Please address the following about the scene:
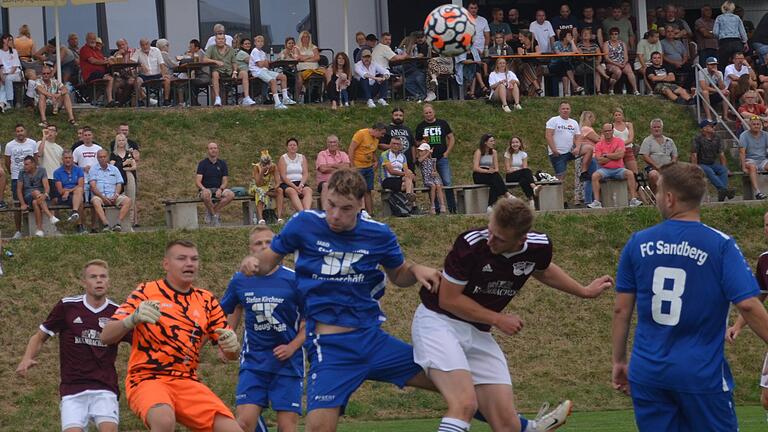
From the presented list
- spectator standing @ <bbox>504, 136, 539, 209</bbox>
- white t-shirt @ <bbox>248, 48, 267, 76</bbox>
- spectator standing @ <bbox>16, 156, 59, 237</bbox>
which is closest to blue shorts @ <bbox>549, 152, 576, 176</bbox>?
spectator standing @ <bbox>504, 136, 539, 209</bbox>

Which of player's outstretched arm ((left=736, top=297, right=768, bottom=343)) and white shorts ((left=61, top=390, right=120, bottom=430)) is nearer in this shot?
player's outstretched arm ((left=736, top=297, right=768, bottom=343))

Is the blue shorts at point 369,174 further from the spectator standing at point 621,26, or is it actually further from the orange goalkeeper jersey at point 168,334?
the orange goalkeeper jersey at point 168,334

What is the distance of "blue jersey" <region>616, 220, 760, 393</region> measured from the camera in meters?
6.89

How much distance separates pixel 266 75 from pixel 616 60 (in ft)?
24.7

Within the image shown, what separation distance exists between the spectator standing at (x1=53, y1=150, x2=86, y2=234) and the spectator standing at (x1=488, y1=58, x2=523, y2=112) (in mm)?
9374

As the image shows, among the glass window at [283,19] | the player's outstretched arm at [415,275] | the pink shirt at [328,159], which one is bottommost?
the player's outstretched arm at [415,275]

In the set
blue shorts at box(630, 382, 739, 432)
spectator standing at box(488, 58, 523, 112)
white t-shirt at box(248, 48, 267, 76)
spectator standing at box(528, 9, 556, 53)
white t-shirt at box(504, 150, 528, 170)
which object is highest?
spectator standing at box(528, 9, 556, 53)

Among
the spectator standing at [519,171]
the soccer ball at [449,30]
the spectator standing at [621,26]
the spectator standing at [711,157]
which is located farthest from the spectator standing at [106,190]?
→ the spectator standing at [621,26]

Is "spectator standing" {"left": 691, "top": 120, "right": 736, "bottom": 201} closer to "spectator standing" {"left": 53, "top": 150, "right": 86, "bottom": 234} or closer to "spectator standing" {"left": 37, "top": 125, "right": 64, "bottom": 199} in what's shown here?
"spectator standing" {"left": 53, "top": 150, "right": 86, "bottom": 234}

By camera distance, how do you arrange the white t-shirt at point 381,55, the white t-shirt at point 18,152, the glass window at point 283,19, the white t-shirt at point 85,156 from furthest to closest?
1. the glass window at point 283,19
2. the white t-shirt at point 381,55
3. the white t-shirt at point 18,152
4. the white t-shirt at point 85,156

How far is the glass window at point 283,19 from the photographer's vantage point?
96.3 feet

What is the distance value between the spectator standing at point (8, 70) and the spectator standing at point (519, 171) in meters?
9.77

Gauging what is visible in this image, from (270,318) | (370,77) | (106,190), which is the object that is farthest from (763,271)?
(370,77)

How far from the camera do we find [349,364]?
8023 millimetres
